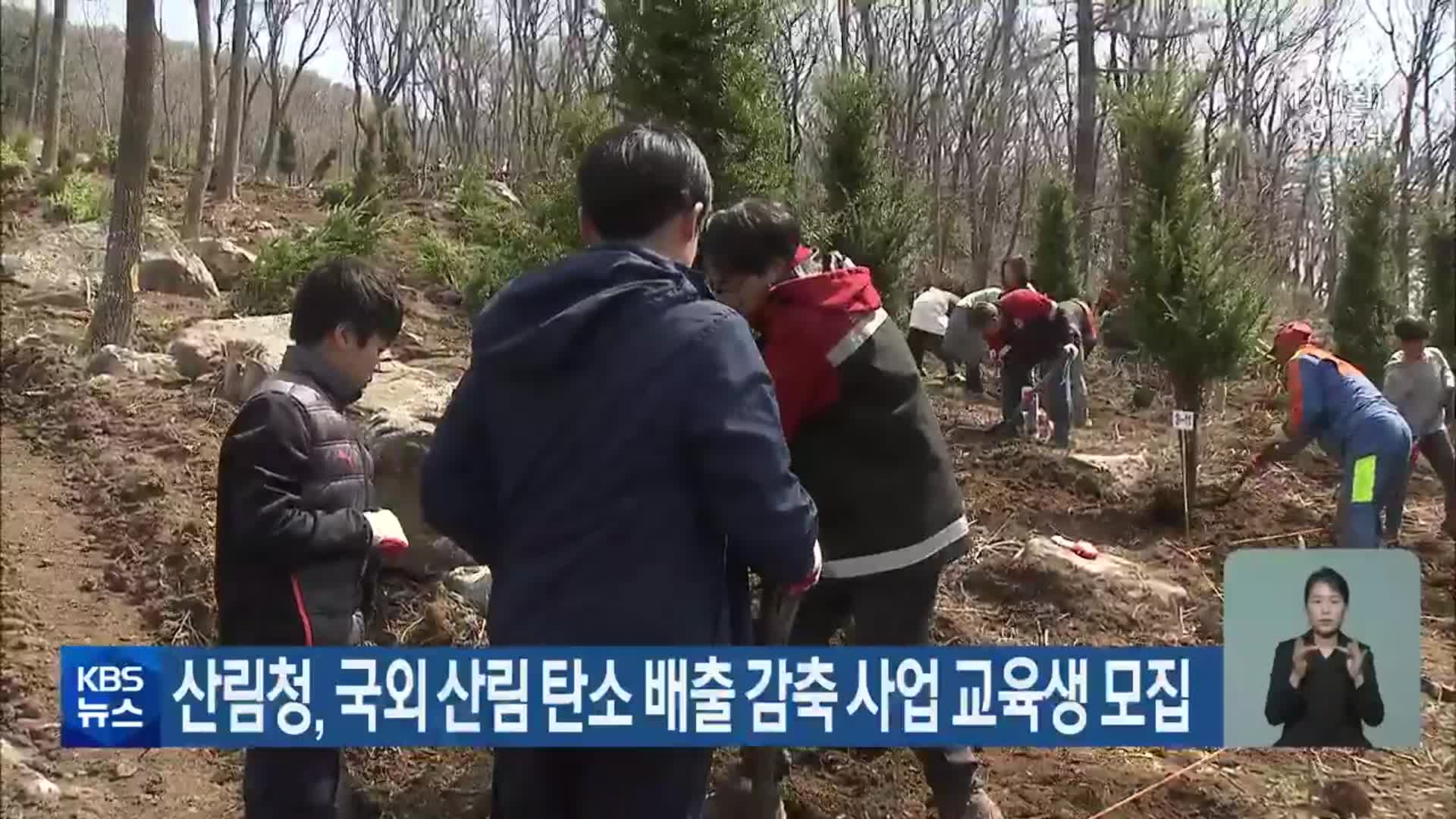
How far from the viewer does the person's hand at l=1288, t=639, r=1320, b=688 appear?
11.5 ft

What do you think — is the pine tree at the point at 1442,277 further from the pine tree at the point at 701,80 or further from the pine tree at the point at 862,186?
the pine tree at the point at 701,80

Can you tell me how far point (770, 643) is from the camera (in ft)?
10.1

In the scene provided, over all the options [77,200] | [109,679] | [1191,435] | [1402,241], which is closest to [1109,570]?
[1191,435]

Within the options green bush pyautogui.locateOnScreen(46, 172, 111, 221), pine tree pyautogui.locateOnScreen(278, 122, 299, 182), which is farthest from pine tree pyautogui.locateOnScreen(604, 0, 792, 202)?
pine tree pyautogui.locateOnScreen(278, 122, 299, 182)

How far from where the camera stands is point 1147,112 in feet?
25.9

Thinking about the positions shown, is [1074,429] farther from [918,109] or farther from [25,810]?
[918,109]

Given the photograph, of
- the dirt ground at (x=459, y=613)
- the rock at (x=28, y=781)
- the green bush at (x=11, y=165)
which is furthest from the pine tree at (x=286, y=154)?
the rock at (x=28, y=781)

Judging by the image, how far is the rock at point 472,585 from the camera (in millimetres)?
4309

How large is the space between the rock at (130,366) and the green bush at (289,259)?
1.75m

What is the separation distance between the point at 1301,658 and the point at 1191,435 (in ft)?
14.0

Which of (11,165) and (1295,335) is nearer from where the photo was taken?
(1295,335)

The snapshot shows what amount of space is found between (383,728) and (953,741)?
129 centimetres

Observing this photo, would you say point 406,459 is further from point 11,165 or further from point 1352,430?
point 11,165

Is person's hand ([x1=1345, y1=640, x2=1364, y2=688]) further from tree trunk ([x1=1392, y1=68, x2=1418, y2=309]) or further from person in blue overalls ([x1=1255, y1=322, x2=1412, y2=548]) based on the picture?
tree trunk ([x1=1392, y1=68, x2=1418, y2=309])
